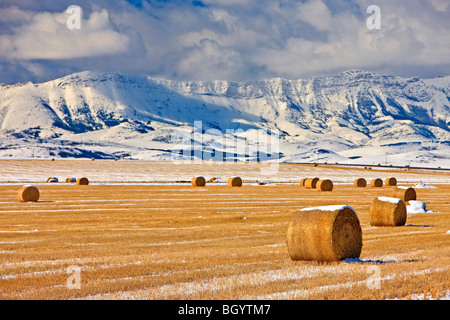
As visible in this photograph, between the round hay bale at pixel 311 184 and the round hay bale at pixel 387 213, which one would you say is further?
the round hay bale at pixel 311 184

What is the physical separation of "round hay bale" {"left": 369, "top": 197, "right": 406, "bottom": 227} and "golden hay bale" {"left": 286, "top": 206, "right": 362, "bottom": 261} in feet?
36.4

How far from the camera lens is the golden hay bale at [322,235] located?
1392 cm

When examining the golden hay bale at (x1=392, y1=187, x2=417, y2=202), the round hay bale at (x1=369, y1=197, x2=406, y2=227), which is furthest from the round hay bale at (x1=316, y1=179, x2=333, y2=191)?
the round hay bale at (x1=369, y1=197, x2=406, y2=227)

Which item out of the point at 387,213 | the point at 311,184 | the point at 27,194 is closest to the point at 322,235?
the point at 387,213

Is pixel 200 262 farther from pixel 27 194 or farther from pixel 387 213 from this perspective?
pixel 27 194

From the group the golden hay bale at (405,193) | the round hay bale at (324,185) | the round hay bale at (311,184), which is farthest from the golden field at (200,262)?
the round hay bale at (311,184)

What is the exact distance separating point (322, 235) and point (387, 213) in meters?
12.0

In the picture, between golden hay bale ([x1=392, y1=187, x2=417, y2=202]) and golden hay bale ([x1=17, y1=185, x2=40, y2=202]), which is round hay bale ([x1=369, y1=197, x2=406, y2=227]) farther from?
golden hay bale ([x1=17, y1=185, x2=40, y2=202])

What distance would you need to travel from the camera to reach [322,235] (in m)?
13.9

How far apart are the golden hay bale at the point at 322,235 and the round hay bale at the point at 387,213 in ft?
36.4

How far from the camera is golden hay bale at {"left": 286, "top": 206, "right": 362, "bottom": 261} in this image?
13.9 m

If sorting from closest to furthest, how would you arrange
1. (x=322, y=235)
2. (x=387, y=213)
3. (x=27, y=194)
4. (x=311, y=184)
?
1. (x=322, y=235)
2. (x=387, y=213)
3. (x=27, y=194)
4. (x=311, y=184)

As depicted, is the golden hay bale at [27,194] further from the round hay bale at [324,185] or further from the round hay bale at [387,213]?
the round hay bale at [324,185]

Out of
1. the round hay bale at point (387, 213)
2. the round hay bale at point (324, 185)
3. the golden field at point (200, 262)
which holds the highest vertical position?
the round hay bale at point (324, 185)
